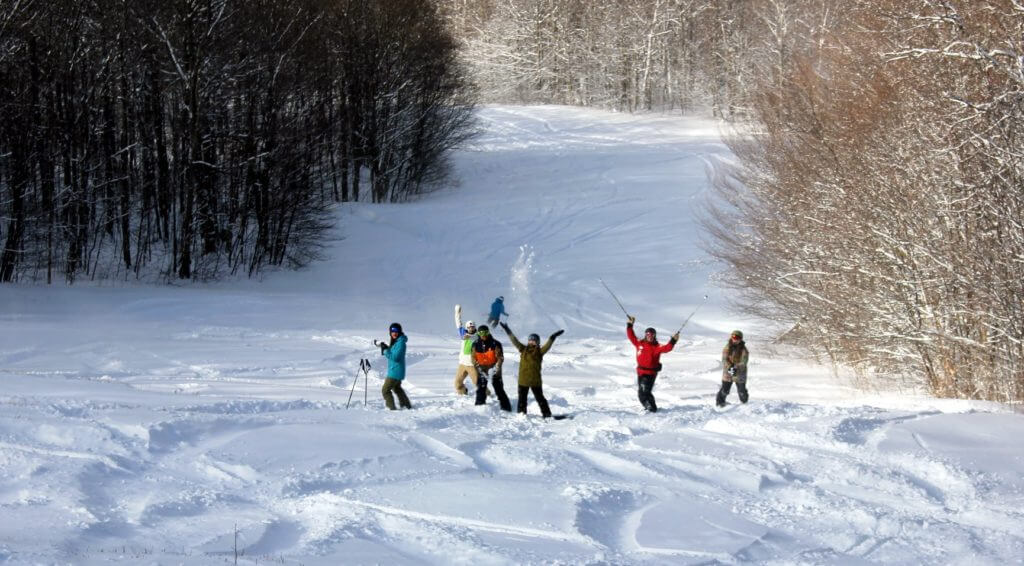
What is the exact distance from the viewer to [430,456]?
35.8 ft

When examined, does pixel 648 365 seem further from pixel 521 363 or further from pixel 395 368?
pixel 395 368

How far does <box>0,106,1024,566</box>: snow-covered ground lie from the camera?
7.89 metres

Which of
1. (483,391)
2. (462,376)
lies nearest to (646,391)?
(483,391)

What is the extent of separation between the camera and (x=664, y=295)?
32.5 metres

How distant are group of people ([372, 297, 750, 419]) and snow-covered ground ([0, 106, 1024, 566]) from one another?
427 millimetres

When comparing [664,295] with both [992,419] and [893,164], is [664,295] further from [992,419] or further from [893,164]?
[992,419]

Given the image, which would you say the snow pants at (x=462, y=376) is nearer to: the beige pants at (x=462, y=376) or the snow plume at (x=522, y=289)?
the beige pants at (x=462, y=376)

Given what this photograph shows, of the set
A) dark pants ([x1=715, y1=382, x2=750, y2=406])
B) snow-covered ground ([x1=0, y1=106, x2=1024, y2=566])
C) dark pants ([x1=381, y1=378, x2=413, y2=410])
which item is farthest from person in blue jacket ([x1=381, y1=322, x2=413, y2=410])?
dark pants ([x1=715, y1=382, x2=750, y2=406])

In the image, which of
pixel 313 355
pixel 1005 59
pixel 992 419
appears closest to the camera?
pixel 992 419

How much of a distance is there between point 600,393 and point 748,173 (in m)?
13.0

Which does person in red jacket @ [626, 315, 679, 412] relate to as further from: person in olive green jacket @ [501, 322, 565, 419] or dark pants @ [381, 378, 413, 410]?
dark pants @ [381, 378, 413, 410]

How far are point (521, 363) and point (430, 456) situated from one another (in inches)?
145

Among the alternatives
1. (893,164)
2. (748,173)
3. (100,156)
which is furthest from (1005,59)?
(100,156)

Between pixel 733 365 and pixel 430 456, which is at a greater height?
pixel 733 365
